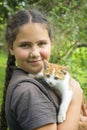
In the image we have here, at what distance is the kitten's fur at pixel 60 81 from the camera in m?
1.85

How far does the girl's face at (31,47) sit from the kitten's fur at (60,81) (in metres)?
0.06

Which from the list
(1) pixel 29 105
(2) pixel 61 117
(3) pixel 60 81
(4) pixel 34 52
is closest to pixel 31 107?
(1) pixel 29 105

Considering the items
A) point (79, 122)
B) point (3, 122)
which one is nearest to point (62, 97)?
point (79, 122)

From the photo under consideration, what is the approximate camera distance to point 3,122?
2686 millimetres

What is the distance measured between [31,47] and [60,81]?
0.38 meters

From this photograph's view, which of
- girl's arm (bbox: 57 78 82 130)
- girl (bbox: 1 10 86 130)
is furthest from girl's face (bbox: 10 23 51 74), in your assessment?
girl's arm (bbox: 57 78 82 130)

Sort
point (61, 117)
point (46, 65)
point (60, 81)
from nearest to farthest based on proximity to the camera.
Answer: point (61, 117)
point (46, 65)
point (60, 81)

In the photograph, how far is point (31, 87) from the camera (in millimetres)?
1701

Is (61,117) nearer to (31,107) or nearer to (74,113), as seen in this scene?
(74,113)

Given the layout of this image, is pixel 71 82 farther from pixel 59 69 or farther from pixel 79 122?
pixel 79 122

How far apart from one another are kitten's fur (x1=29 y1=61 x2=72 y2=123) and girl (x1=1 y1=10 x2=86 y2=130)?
0.03 m

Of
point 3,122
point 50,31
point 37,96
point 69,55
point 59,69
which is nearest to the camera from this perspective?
point 37,96

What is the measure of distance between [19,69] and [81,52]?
4904 millimetres

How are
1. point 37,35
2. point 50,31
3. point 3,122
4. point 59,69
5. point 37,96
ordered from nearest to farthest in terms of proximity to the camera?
point 37,96 → point 37,35 → point 50,31 → point 59,69 → point 3,122
